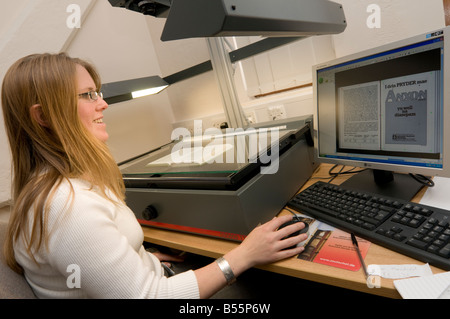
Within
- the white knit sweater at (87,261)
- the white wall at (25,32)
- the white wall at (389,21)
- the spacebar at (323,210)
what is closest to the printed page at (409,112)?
the spacebar at (323,210)

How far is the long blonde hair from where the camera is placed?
0.61 meters

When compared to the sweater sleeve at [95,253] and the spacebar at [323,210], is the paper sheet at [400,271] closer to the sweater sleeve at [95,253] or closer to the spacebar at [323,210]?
the spacebar at [323,210]

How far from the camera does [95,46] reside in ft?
5.11

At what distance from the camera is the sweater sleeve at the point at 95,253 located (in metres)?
0.53

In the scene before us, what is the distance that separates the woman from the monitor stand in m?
0.32

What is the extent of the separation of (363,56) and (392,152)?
29 centimetres

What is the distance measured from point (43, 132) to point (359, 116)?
892 millimetres

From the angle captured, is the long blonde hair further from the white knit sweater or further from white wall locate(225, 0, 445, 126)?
white wall locate(225, 0, 445, 126)

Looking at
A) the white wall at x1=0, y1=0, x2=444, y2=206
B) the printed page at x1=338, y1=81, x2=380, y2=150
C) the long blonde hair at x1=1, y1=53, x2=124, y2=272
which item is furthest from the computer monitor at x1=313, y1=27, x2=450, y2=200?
the long blonde hair at x1=1, y1=53, x2=124, y2=272
